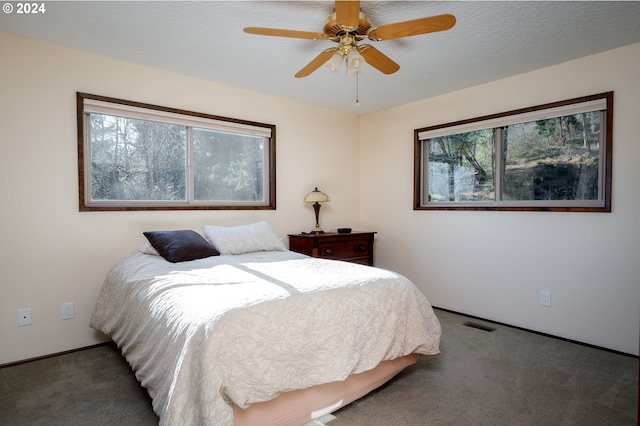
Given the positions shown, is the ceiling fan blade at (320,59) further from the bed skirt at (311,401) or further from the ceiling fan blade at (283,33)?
the bed skirt at (311,401)

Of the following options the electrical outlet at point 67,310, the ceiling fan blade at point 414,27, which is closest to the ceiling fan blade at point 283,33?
the ceiling fan blade at point 414,27

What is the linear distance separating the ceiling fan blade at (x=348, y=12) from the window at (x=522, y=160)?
6.93ft

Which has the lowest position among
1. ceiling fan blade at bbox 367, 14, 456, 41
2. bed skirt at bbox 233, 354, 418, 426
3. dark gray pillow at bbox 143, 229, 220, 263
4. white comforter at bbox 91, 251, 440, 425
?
bed skirt at bbox 233, 354, 418, 426

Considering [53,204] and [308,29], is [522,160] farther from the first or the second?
[53,204]

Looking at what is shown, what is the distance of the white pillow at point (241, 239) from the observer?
295cm

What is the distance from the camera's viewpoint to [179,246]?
8.64ft

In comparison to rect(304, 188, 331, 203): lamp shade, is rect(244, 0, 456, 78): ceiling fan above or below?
above

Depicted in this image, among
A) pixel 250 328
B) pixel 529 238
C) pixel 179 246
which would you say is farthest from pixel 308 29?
pixel 529 238

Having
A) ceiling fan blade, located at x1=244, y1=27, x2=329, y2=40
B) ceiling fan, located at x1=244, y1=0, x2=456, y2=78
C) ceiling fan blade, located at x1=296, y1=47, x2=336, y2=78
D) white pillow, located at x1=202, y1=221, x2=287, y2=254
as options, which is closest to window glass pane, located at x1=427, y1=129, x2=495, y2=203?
ceiling fan, located at x1=244, y1=0, x2=456, y2=78

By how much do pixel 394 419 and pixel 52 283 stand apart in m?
2.58

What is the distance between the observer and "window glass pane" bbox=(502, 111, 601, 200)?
111 inches

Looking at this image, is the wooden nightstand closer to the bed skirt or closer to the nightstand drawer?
the nightstand drawer

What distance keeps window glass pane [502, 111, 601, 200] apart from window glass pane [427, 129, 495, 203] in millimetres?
173

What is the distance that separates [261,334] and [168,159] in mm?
2325
